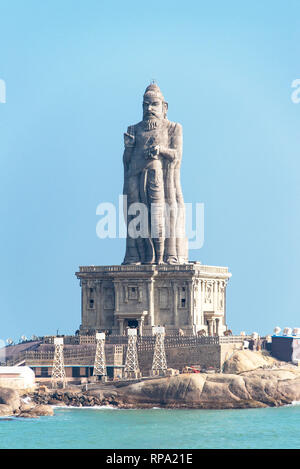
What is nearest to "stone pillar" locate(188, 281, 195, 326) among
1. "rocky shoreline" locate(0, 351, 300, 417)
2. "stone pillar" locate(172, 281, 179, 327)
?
"stone pillar" locate(172, 281, 179, 327)

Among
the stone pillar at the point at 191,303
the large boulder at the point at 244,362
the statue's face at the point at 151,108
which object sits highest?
the statue's face at the point at 151,108

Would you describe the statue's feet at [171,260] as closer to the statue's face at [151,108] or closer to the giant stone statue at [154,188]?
the giant stone statue at [154,188]

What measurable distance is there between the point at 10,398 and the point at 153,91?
31910 mm

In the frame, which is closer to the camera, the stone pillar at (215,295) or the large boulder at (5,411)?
the large boulder at (5,411)

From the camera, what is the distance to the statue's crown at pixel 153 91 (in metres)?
131

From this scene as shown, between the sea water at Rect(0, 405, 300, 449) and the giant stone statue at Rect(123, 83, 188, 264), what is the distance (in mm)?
21357

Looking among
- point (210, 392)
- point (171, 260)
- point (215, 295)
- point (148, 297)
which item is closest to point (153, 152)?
point (171, 260)

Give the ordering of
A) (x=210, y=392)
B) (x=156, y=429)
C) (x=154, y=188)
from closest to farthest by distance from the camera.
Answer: (x=156, y=429) < (x=210, y=392) < (x=154, y=188)

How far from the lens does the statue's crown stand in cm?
13138

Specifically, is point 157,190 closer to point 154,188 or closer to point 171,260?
point 154,188

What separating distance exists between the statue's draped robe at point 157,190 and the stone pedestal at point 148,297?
244 centimetres

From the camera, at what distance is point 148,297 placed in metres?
128

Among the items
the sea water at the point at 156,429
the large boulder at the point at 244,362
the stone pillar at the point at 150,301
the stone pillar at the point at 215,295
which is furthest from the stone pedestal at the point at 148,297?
the sea water at the point at 156,429

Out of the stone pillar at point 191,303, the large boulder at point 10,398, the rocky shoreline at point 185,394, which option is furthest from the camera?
the stone pillar at point 191,303
